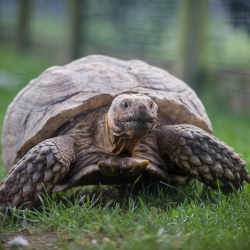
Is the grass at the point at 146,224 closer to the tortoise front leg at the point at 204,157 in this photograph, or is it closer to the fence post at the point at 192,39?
the tortoise front leg at the point at 204,157

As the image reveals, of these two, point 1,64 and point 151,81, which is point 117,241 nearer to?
point 151,81

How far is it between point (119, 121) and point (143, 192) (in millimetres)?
581

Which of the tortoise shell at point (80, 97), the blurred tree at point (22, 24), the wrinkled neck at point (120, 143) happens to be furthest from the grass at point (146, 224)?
the blurred tree at point (22, 24)

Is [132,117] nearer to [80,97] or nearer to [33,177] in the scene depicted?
[80,97]

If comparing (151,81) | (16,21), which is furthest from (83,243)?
(16,21)

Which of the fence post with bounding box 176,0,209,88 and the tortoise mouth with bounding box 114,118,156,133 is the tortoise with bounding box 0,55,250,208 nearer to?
the tortoise mouth with bounding box 114,118,156,133

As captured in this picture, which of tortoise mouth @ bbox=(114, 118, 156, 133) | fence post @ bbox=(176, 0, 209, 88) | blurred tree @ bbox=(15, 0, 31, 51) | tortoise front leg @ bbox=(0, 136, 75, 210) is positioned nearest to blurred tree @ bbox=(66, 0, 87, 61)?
fence post @ bbox=(176, 0, 209, 88)

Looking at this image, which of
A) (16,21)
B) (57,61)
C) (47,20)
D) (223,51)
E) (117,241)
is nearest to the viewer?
(117,241)

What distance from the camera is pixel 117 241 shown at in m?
2.19

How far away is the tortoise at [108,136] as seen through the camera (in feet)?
9.79

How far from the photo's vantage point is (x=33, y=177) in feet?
9.77

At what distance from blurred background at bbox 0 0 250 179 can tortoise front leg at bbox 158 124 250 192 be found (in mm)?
1033

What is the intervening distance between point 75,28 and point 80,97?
8.59m

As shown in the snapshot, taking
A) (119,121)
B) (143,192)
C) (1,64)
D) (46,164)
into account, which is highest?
(119,121)
